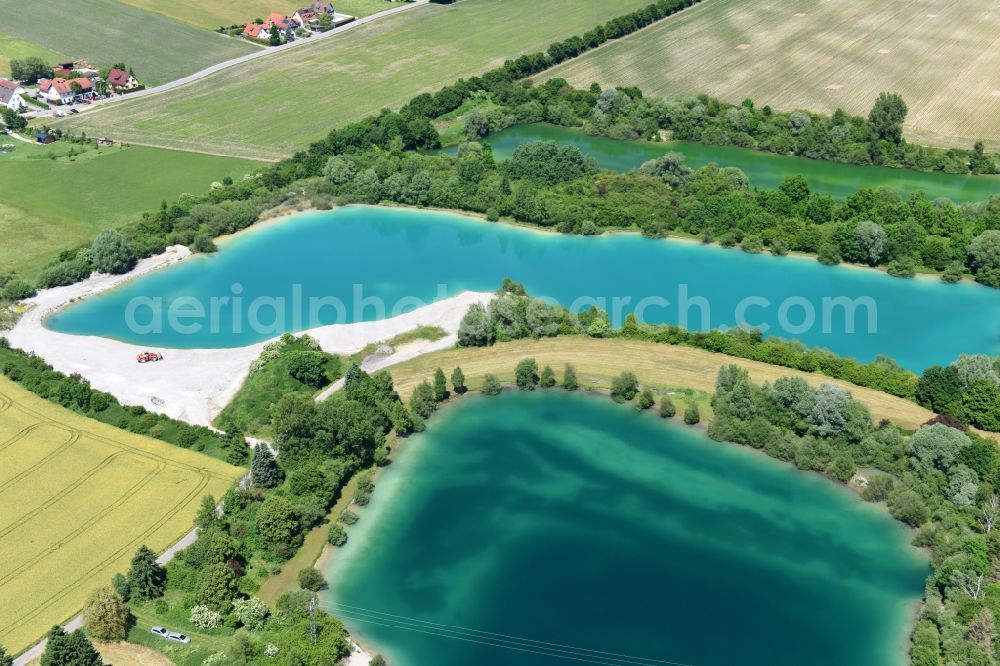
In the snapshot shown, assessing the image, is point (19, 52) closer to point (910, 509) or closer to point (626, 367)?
point (626, 367)

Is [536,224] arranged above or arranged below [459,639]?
above

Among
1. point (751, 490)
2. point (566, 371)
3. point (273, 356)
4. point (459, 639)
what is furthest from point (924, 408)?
point (273, 356)

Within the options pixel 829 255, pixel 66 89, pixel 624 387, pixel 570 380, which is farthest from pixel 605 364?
pixel 66 89

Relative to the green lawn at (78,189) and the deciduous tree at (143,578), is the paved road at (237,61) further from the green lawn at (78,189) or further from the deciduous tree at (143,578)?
the deciduous tree at (143,578)

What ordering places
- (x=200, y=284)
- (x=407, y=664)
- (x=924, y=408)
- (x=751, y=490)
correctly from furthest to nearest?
(x=200, y=284) → (x=924, y=408) → (x=751, y=490) → (x=407, y=664)

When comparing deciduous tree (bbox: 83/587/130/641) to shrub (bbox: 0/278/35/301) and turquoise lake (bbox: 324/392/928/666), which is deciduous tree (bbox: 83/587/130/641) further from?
shrub (bbox: 0/278/35/301)

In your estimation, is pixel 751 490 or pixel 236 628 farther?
pixel 751 490

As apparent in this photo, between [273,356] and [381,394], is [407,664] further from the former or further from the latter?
[273,356]
